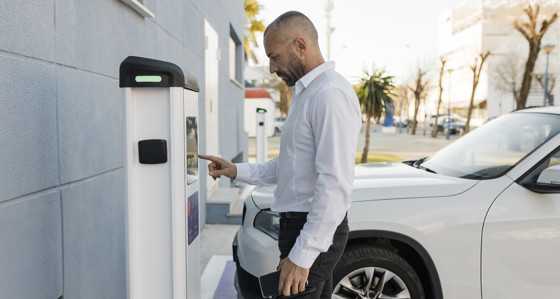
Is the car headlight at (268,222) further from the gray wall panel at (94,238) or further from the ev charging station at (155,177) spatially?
the ev charging station at (155,177)

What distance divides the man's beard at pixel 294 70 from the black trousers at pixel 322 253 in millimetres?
605

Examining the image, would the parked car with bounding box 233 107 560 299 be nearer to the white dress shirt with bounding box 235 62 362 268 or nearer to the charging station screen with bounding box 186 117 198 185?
the charging station screen with bounding box 186 117 198 185

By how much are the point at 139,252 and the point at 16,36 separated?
104cm

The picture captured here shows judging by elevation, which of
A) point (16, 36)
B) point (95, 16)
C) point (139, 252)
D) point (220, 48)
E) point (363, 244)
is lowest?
point (363, 244)

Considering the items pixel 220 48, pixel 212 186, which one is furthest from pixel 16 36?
pixel 220 48

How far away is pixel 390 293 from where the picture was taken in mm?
3168

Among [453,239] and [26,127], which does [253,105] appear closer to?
[453,239]

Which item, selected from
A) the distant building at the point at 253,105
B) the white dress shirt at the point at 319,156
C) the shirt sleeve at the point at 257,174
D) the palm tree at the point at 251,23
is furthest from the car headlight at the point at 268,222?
the distant building at the point at 253,105

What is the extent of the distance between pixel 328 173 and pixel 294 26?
627 mm

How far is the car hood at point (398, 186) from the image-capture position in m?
3.18

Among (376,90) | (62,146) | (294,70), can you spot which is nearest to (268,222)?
(62,146)

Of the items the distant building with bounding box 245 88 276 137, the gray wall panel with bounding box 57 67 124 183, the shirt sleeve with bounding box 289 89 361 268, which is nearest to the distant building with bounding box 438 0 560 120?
the distant building with bounding box 245 88 276 137

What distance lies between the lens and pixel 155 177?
6.83 feet

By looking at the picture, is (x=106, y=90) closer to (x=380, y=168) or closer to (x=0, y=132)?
(x=0, y=132)
